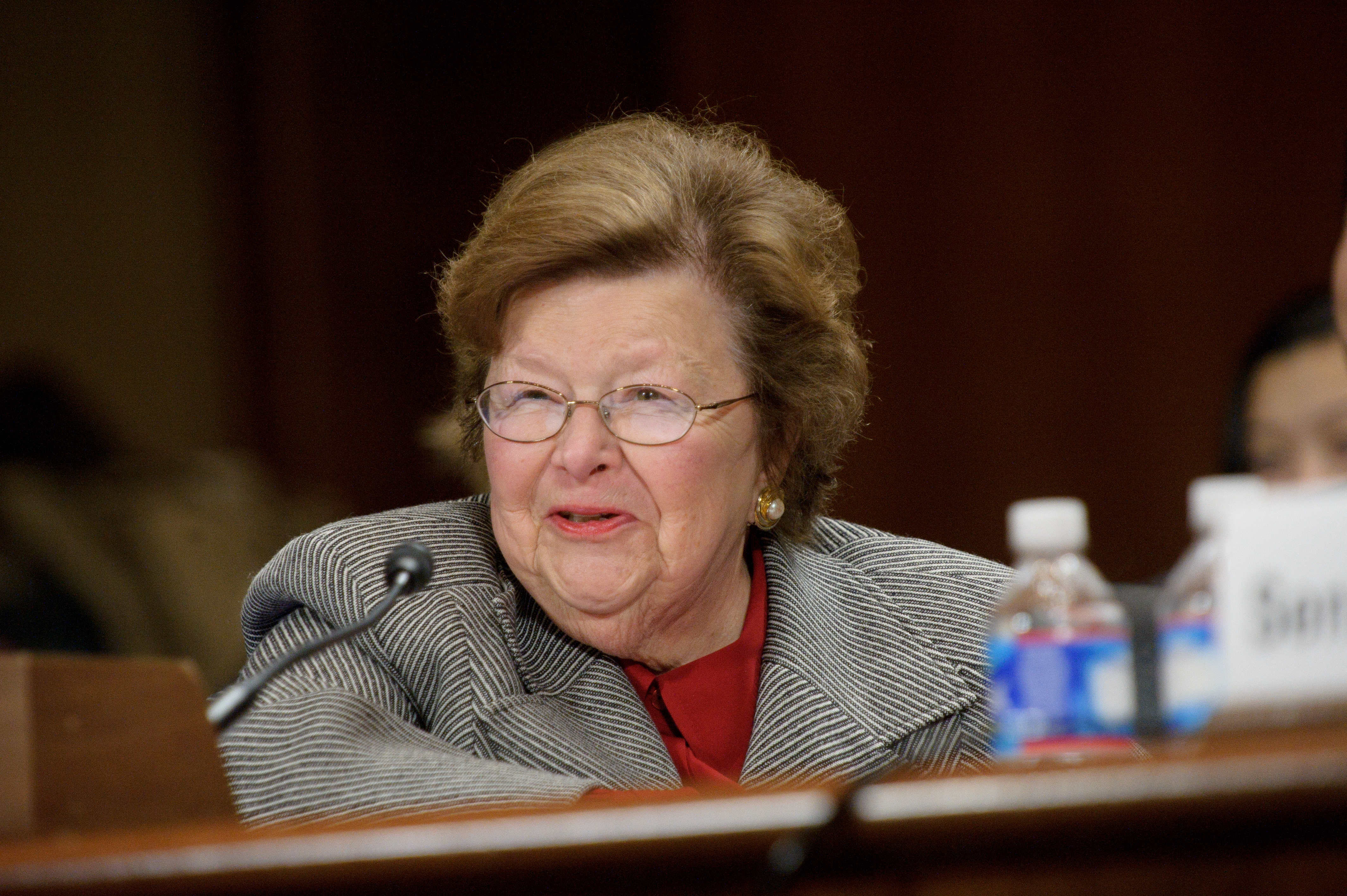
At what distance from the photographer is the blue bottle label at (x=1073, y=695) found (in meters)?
0.99

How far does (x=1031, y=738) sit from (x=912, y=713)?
21.7 inches

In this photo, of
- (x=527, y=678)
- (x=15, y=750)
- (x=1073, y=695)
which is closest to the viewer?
(x=15, y=750)

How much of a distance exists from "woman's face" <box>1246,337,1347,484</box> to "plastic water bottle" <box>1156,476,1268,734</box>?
58.8 inches

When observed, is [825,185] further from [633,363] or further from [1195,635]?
[1195,635]

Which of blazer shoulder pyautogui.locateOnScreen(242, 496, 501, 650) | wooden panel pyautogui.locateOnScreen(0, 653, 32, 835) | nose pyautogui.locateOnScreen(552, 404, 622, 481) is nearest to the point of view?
wooden panel pyautogui.locateOnScreen(0, 653, 32, 835)

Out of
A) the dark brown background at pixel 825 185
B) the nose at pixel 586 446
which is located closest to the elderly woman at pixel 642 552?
the nose at pixel 586 446

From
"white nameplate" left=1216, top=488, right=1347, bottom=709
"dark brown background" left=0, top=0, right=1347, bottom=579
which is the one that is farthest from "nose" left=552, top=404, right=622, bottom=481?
"dark brown background" left=0, top=0, right=1347, bottom=579

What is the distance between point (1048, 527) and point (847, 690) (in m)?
0.64

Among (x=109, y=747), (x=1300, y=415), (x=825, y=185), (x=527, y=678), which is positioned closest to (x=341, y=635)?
(x=109, y=747)

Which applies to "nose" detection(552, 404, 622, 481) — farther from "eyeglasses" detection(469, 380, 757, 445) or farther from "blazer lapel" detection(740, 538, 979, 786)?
"blazer lapel" detection(740, 538, 979, 786)

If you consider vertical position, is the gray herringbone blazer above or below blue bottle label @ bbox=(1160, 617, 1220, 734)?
below

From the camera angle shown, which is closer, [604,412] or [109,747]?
[109,747]

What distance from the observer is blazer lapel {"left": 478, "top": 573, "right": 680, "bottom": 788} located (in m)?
1.43

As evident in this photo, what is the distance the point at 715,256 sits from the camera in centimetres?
168
